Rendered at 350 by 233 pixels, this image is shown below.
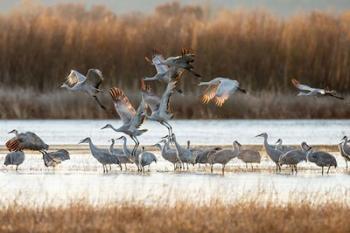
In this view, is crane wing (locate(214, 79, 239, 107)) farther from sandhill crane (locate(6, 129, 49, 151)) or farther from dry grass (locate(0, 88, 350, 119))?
dry grass (locate(0, 88, 350, 119))

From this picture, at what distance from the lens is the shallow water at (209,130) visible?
18922mm

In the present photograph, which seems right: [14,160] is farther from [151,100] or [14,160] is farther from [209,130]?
[209,130]

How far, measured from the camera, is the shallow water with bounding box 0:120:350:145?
1892 cm

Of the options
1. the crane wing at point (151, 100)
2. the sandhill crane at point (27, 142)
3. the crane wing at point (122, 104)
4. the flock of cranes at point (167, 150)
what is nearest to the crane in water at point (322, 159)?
the flock of cranes at point (167, 150)

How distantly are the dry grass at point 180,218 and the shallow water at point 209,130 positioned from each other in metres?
9.70

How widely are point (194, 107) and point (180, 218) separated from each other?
17344 millimetres

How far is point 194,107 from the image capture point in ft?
81.0

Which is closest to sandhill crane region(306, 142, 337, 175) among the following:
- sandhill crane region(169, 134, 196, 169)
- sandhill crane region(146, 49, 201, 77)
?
sandhill crane region(169, 134, 196, 169)

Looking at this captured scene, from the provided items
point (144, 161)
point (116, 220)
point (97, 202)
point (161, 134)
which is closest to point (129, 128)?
point (144, 161)

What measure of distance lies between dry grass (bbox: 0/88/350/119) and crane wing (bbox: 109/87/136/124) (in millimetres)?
10745

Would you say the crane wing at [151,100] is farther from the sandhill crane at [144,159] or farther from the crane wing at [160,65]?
the sandhill crane at [144,159]

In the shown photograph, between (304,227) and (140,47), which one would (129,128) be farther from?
(140,47)

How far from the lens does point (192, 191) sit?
10273mm

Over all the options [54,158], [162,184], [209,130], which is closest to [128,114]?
[54,158]
